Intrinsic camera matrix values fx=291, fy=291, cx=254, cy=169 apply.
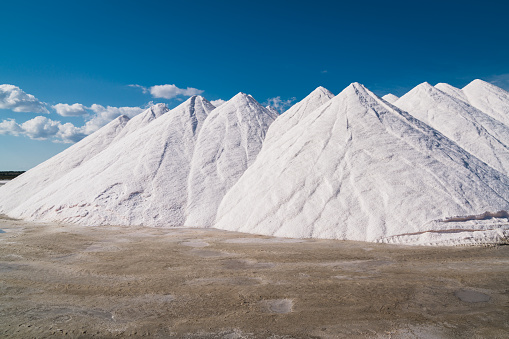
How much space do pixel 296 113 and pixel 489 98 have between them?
58.3 ft

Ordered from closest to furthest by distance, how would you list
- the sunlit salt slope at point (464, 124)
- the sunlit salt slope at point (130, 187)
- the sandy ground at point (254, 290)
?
the sandy ground at point (254, 290) < the sunlit salt slope at point (130, 187) < the sunlit salt slope at point (464, 124)

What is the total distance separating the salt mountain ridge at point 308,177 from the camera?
36.7 ft

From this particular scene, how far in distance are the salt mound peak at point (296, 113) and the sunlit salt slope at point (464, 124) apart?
7.24 metres

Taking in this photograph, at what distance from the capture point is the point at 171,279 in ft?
23.2

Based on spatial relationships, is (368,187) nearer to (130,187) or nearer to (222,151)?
(222,151)

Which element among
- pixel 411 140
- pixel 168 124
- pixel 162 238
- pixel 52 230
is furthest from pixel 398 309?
pixel 168 124

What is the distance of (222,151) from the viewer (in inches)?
776

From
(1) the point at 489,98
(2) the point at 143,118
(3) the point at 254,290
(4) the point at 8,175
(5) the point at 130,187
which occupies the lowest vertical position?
(3) the point at 254,290

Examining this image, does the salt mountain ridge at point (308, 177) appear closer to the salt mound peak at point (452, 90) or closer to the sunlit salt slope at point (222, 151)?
the sunlit salt slope at point (222, 151)

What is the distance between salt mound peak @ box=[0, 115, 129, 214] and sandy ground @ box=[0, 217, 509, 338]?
13110mm

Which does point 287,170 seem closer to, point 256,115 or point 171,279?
point 171,279

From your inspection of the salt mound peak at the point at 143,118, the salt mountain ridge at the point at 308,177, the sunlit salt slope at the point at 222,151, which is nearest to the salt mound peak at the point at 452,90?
the salt mountain ridge at the point at 308,177

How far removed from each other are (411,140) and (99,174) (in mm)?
17822

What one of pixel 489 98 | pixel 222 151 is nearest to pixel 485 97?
pixel 489 98
